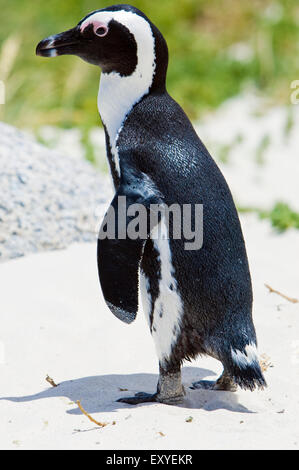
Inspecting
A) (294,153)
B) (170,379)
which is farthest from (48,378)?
(294,153)

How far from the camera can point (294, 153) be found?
6.88 metres

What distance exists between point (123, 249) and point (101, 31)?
2.51 feet

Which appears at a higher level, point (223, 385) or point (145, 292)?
point (145, 292)

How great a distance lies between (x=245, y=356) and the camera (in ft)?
8.27

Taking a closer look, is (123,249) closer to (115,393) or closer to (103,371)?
(115,393)

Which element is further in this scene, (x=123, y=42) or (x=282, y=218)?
(x=282, y=218)

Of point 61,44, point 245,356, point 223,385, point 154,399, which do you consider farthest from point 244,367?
point 61,44

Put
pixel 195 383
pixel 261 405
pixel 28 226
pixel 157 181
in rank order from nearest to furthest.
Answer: pixel 157 181
pixel 261 405
pixel 195 383
pixel 28 226

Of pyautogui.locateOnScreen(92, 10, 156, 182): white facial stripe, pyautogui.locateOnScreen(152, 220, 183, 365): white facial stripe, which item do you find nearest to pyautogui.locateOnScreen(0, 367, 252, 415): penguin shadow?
pyautogui.locateOnScreen(152, 220, 183, 365): white facial stripe

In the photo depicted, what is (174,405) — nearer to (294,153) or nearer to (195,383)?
(195,383)

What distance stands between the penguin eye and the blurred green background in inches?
167

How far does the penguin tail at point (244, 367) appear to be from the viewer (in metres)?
2.51

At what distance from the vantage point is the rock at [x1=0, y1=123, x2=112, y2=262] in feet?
13.3

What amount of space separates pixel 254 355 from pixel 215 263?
34 centimetres
